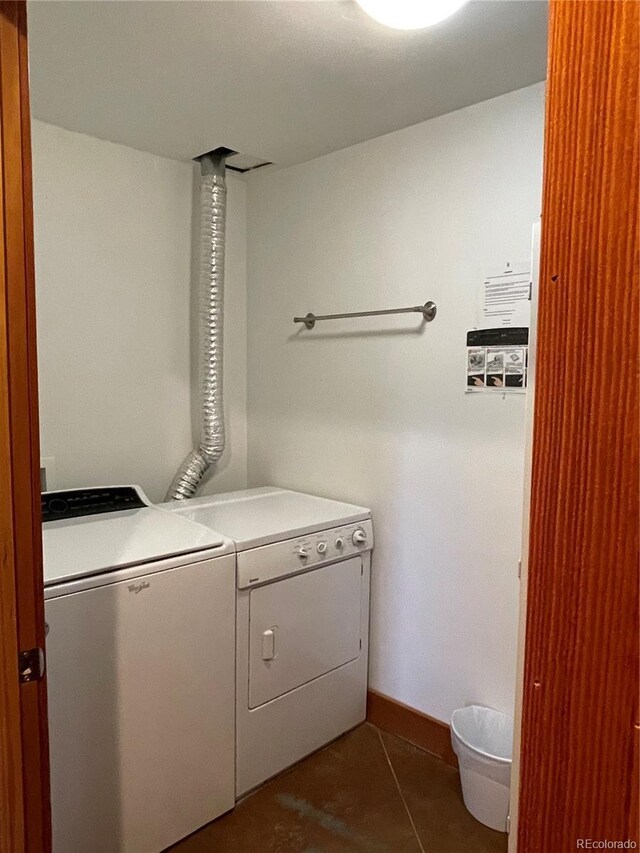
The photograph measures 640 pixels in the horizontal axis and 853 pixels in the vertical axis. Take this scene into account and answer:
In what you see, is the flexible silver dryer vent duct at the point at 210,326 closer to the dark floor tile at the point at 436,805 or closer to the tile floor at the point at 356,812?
the tile floor at the point at 356,812

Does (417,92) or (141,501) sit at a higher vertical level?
(417,92)

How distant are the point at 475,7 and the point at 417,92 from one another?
1.65 feet

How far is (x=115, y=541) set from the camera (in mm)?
1902

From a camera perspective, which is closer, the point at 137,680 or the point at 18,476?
the point at 18,476

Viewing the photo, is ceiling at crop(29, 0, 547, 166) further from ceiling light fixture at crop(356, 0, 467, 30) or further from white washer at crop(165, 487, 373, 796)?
white washer at crop(165, 487, 373, 796)

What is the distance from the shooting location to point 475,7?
59.2 inches

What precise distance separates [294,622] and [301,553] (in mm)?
263

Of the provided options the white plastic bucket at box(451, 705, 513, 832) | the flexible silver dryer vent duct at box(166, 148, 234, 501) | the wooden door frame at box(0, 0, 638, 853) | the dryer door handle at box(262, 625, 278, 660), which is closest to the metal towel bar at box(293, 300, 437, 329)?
the flexible silver dryer vent duct at box(166, 148, 234, 501)

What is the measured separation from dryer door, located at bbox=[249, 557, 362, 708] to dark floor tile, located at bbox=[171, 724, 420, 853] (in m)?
0.33

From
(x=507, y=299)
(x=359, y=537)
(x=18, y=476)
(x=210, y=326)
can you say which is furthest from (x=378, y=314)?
(x=18, y=476)

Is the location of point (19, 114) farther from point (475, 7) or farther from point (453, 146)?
point (453, 146)

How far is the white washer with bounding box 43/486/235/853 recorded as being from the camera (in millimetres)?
1626

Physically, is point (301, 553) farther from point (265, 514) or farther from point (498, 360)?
point (498, 360)

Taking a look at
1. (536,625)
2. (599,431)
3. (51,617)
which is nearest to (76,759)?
(51,617)
